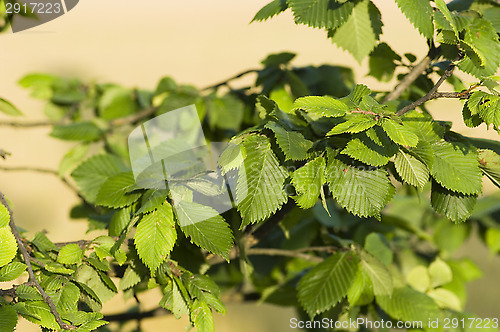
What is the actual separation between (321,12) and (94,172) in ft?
1.72

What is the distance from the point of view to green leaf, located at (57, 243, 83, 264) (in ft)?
2.16

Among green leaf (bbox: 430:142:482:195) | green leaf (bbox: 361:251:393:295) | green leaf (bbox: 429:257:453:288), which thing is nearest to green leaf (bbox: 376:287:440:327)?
green leaf (bbox: 361:251:393:295)

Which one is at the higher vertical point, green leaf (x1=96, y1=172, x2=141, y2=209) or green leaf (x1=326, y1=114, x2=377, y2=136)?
green leaf (x1=326, y1=114, x2=377, y2=136)

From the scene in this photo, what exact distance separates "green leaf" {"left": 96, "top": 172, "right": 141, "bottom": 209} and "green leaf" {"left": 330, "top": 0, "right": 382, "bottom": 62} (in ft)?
1.37

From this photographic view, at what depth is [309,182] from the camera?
627 mm

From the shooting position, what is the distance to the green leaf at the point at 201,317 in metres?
0.64

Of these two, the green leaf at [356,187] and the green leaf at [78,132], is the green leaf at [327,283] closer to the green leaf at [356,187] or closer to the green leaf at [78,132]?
the green leaf at [356,187]

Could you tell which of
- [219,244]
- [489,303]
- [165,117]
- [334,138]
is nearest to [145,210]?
[219,244]

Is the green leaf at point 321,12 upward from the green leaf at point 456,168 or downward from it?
upward

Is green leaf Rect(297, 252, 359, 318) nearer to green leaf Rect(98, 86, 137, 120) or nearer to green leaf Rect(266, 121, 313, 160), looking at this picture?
green leaf Rect(266, 121, 313, 160)

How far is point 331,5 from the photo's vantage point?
30.0 inches

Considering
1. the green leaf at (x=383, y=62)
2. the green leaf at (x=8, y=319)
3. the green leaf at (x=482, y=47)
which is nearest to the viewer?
the green leaf at (x=8, y=319)

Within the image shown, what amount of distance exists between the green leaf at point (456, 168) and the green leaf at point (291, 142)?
0.17 meters

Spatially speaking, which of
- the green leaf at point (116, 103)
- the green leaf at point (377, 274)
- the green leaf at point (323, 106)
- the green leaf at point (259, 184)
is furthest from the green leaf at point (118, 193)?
the green leaf at point (116, 103)
